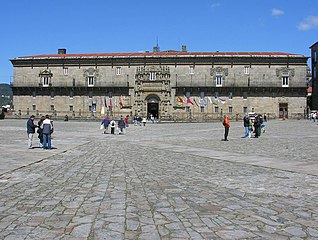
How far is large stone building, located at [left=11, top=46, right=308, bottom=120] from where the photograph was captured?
2306 inches

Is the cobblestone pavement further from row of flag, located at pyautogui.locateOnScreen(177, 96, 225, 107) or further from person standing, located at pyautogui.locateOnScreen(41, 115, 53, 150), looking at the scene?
row of flag, located at pyautogui.locateOnScreen(177, 96, 225, 107)

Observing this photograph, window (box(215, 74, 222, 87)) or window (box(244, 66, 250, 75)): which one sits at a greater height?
window (box(244, 66, 250, 75))

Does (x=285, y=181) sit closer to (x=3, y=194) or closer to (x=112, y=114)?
(x=3, y=194)

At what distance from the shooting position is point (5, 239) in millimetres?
4348

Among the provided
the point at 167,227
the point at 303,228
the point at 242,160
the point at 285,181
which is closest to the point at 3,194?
the point at 167,227

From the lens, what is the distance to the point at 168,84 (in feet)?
196

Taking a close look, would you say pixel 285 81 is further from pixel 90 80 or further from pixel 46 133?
pixel 46 133

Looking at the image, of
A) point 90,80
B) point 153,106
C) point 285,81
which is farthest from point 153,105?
point 285,81

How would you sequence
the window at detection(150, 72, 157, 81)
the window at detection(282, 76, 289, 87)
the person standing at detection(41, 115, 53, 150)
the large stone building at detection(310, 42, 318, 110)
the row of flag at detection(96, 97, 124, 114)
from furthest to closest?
the large stone building at detection(310, 42, 318, 110) < the row of flag at detection(96, 97, 124, 114) < the window at detection(150, 72, 157, 81) < the window at detection(282, 76, 289, 87) < the person standing at detection(41, 115, 53, 150)

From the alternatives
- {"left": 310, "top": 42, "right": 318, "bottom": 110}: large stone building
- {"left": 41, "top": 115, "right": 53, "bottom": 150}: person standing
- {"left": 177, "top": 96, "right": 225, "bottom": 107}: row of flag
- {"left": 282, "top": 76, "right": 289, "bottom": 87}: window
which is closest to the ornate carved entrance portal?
{"left": 177, "top": 96, "right": 225, "bottom": 107}: row of flag

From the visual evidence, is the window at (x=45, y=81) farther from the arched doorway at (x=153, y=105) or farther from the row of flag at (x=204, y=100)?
the row of flag at (x=204, y=100)

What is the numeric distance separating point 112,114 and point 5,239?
56.0 metres

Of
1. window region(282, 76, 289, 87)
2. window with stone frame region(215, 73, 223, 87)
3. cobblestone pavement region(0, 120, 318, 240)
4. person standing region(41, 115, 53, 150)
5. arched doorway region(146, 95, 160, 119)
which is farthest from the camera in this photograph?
arched doorway region(146, 95, 160, 119)

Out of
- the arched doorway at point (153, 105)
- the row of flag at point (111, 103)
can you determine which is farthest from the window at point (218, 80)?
the row of flag at point (111, 103)
